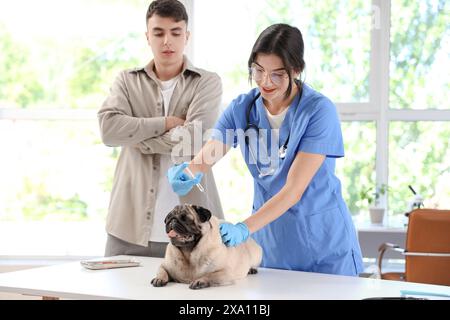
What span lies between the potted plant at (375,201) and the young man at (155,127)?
68.6 inches

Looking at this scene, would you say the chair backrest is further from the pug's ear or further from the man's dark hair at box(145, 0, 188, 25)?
the pug's ear

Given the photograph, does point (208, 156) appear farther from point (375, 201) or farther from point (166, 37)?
point (375, 201)

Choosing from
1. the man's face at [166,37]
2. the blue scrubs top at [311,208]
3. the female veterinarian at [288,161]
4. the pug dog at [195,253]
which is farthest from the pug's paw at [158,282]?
the man's face at [166,37]

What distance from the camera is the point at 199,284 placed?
2.12 meters

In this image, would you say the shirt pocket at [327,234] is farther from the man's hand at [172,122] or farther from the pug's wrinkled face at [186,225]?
the man's hand at [172,122]

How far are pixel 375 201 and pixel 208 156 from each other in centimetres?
232

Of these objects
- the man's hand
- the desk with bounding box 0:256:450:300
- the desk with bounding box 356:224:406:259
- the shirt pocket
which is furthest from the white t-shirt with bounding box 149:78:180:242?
the desk with bounding box 356:224:406:259

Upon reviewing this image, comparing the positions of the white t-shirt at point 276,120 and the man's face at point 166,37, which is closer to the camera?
the white t-shirt at point 276,120

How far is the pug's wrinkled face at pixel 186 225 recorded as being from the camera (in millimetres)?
2150

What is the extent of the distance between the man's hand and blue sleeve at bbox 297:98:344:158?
0.69m

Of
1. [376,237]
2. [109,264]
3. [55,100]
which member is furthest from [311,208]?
[55,100]

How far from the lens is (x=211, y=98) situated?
120 inches

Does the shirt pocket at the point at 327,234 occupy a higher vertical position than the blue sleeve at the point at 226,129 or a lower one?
lower

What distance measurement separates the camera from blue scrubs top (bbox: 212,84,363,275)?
2418 mm
